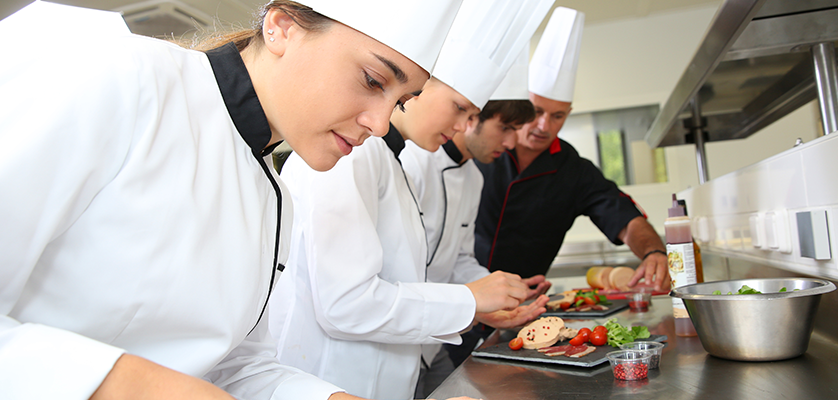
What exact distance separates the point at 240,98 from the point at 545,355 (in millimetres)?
804

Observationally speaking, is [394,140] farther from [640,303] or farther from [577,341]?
[640,303]

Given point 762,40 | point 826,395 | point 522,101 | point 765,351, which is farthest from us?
point 522,101

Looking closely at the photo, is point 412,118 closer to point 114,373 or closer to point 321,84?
point 321,84

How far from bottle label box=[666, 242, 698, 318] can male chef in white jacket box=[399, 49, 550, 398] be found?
0.62 metres

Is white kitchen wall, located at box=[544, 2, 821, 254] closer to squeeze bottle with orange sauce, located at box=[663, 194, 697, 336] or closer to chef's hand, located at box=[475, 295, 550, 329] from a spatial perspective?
chef's hand, located at box=[475, 295, 550, 329]

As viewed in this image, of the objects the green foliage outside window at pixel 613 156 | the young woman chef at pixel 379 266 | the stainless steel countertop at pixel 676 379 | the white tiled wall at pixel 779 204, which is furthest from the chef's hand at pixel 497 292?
the green foliage outside window at pixel 613 156

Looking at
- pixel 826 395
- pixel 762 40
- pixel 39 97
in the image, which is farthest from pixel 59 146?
pixel 762 40

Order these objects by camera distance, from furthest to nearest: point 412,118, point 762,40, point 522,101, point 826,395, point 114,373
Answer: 1. point 522,101
2. point 412,118
3. point 762,40
4. point 826,395
5. point 114,373

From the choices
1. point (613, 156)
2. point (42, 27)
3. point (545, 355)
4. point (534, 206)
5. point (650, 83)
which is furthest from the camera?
point (613, 156)

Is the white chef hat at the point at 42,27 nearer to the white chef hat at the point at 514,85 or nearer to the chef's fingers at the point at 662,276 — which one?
the white chef hat at the point at 514,85

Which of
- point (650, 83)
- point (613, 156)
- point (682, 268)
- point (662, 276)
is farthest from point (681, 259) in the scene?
point (650, 83)

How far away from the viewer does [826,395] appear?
2.64 feet

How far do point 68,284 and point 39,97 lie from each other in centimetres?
21

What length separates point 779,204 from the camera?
1280 mm
